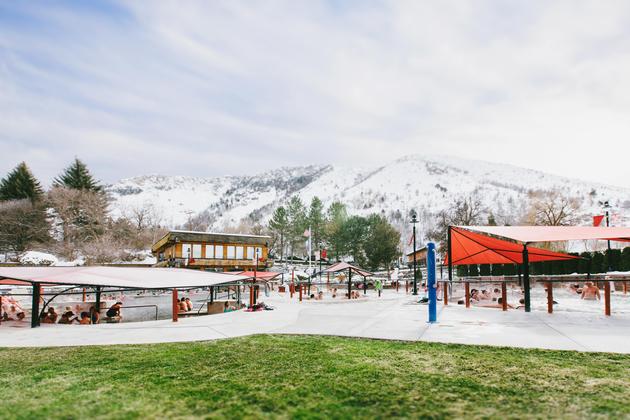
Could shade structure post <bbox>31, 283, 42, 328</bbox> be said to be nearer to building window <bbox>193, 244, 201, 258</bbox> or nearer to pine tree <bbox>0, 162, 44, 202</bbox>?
building window <bbox>193, 244, 201, 258</bbox>

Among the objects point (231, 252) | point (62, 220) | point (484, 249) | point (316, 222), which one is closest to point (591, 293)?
point (484, 249)

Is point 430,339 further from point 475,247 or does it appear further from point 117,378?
point 475,247

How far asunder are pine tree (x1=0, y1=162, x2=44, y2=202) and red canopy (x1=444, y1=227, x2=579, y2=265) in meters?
60.8

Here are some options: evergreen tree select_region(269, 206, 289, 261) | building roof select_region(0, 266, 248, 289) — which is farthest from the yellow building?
building roof select_region(0, 266, 248, 289)

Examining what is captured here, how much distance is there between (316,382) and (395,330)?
483 centimetres

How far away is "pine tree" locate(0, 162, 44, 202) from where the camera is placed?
6009 cm

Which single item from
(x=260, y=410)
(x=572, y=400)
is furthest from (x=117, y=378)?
(x=572, y=400)

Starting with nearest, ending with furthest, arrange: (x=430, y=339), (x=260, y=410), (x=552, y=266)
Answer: (x=260, y=410) → (x=430, y=339) → (x=552, y=266)

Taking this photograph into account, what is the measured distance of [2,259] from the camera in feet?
181

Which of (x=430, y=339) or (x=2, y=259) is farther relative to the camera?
(x=2, y=259)

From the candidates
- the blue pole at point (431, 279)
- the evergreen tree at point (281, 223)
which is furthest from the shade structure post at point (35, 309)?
the evergreen tree at point (281, 223)

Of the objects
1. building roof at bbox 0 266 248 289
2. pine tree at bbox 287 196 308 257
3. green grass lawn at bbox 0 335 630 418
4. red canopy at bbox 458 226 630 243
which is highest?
pine tree at bbox 287 196 308 257

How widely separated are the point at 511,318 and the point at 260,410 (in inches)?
374

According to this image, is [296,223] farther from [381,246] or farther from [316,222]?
[381,246]
